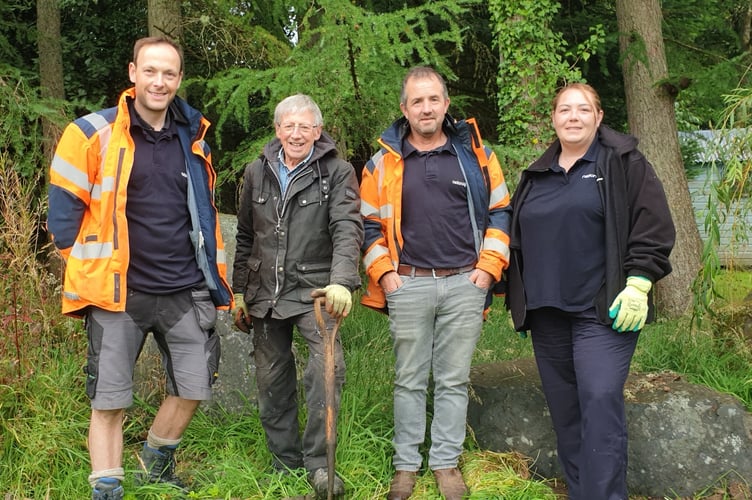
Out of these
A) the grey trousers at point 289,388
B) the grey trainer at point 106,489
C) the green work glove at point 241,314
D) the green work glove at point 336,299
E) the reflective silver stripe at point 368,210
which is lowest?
the grey trainer at point 106,489

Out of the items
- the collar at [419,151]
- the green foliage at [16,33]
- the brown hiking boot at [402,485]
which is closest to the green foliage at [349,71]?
the collar at [419,151]

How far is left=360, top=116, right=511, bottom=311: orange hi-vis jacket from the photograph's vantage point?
3986mm

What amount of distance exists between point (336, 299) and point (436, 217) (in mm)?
720

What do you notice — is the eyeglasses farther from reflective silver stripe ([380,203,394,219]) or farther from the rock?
the rock

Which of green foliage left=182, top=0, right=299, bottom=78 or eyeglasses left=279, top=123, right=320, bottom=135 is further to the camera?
green foliage left=182, top=0, right=299, bottom=78

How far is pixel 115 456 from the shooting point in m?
3.71

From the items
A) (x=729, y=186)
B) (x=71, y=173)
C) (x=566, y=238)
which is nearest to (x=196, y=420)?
(x=71, y=173)

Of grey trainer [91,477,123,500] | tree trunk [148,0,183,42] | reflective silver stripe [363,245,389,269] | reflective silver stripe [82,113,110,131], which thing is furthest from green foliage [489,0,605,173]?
grey trainer [91,477,123,500]

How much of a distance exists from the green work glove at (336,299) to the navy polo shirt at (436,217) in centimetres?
47

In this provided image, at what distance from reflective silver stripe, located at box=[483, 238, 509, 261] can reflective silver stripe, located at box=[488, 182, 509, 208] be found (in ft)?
0.70

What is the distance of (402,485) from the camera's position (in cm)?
399

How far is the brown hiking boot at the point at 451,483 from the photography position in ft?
12.9

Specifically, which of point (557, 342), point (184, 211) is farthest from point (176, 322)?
point (557, 342)

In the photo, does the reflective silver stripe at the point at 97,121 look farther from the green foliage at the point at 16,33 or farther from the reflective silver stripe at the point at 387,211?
the green foliage at the point at 16,33
